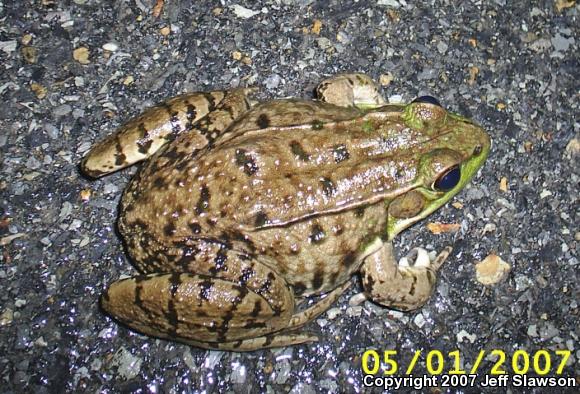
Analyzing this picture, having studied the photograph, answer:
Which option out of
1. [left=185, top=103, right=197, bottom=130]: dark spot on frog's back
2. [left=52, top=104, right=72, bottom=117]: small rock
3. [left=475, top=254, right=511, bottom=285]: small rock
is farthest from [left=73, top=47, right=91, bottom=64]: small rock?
[left=475, top=254, right=511, bottom=285]: small rock

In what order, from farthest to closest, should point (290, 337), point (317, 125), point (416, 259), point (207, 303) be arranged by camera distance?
point (416, 259) < point (290, 337) < point (317, 125) < point (207, 303)

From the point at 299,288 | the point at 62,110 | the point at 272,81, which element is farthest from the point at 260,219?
the point at 62,110

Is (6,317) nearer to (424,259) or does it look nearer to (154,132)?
(154,132)

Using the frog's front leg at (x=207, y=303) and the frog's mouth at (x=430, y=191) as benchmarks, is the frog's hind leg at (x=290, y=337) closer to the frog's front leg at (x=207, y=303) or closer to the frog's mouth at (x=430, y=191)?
the frog's front leg at (x=207, y=303)

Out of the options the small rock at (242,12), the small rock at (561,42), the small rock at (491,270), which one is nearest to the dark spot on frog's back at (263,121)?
the small rock at (242,12)

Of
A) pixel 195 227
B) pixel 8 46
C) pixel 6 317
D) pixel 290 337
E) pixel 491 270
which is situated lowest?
pixel 6 317

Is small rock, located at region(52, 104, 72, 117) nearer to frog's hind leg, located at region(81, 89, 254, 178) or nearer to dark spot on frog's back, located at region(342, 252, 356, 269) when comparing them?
frog's hind leg, located at region(81, 89, 254, 178)

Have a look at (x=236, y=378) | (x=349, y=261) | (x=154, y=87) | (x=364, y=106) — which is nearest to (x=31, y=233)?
(x=154, y=87)
